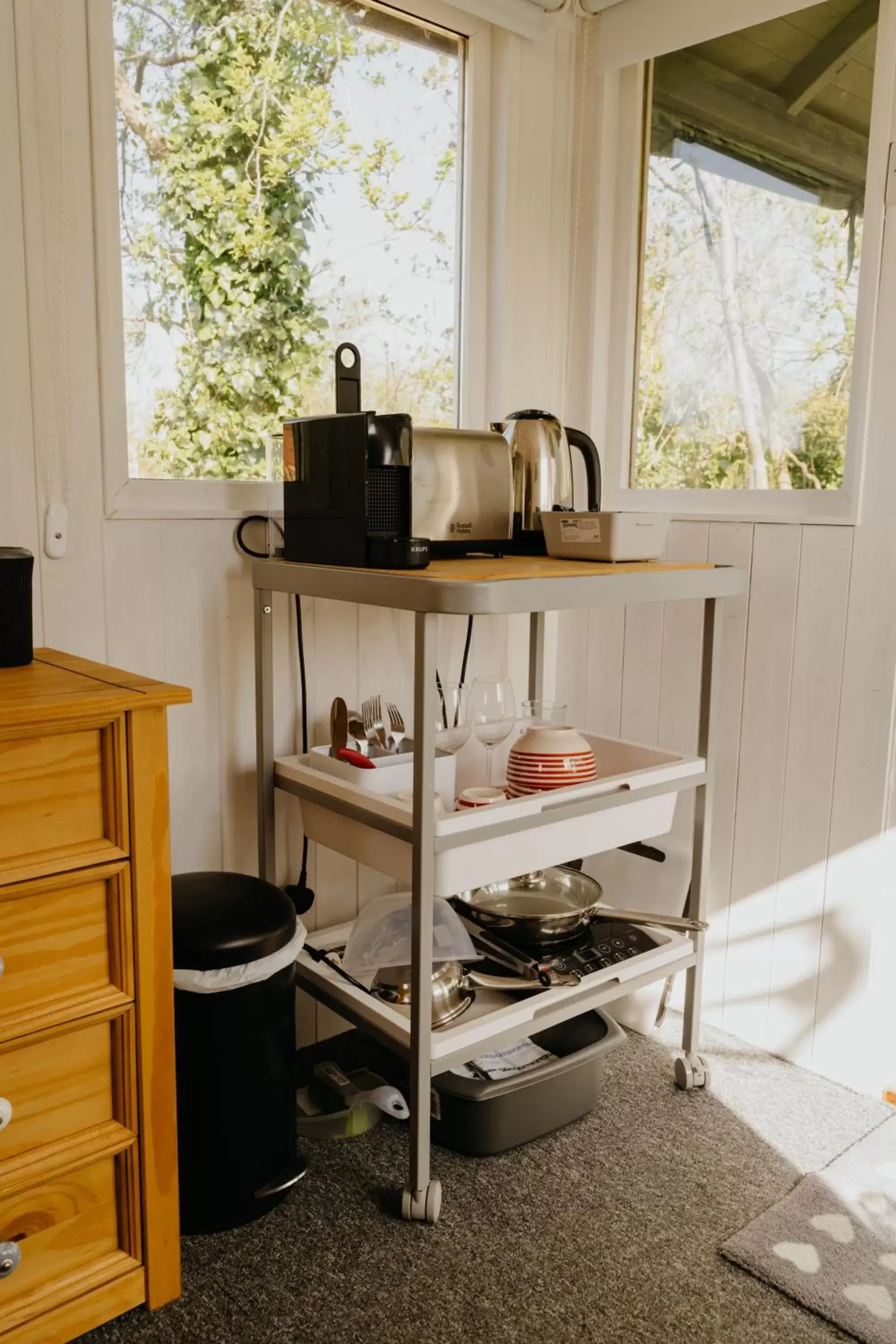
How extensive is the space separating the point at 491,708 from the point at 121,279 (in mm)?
913

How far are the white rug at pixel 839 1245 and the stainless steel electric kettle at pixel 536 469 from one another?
1150 mm

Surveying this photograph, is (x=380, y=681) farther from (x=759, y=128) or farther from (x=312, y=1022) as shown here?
(x=759, y=128)

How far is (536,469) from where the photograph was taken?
1892mm

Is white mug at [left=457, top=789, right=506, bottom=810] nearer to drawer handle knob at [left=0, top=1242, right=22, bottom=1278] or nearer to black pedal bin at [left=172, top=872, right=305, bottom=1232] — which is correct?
black pedal bin at [left=172, top=872, right=305, bottom=1232]

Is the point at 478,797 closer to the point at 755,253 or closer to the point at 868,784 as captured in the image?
the point at 868,784

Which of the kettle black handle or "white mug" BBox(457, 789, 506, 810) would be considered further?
the kettle black handle

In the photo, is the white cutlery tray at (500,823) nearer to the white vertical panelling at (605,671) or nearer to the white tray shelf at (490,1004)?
the white tray shelf at (490,1004)

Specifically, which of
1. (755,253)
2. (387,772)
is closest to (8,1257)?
(387,772)

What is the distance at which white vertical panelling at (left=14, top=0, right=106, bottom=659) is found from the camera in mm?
1474

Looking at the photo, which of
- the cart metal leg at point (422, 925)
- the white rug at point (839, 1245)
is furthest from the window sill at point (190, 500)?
the white rug at point (839, 1245)

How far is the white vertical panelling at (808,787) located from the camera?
6.19ft

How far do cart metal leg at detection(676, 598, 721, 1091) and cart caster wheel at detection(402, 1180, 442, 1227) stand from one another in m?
0.59

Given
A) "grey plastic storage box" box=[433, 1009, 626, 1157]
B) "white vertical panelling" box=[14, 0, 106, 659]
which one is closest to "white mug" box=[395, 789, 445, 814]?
"grey plastic storage box" box=[433, 1009, 626, 1157]

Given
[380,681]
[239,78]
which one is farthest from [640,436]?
[239,78]
